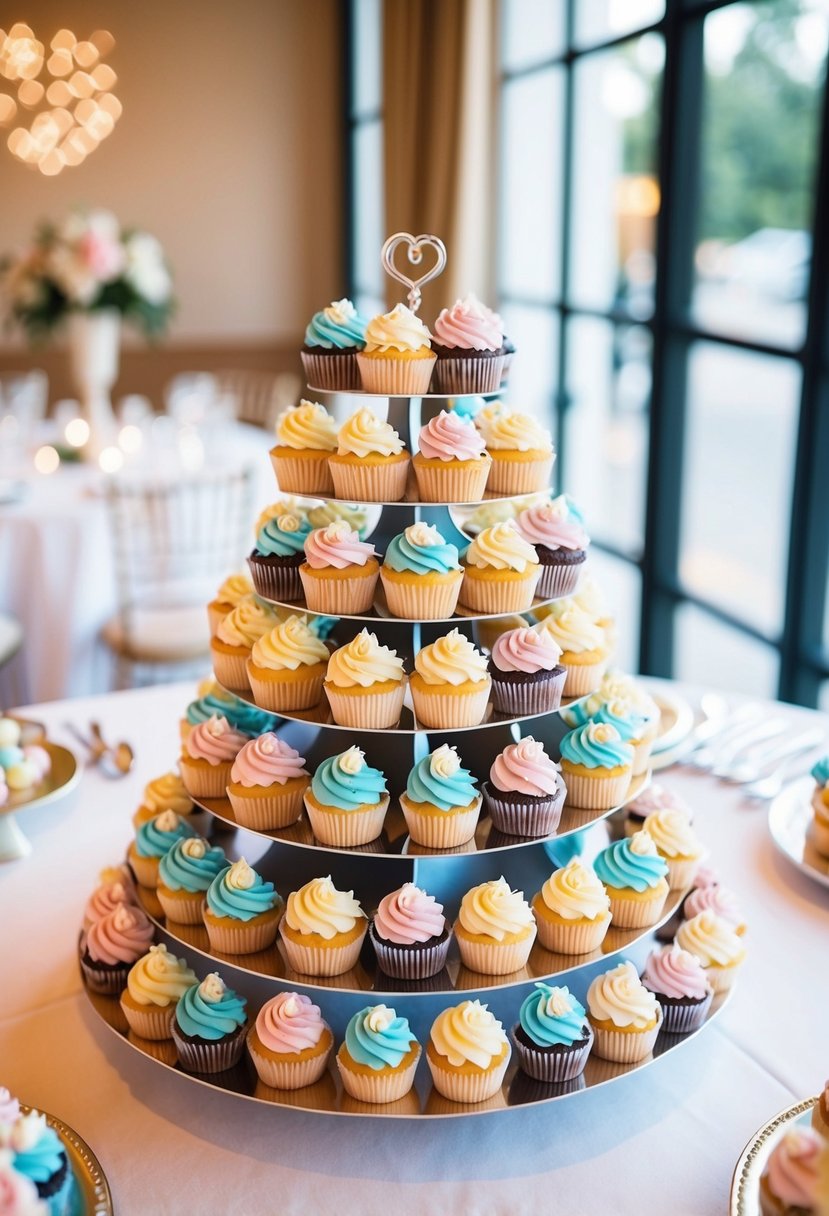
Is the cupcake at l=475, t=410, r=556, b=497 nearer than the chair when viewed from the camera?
Yes

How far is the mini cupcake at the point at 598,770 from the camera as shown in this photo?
1.23 metres

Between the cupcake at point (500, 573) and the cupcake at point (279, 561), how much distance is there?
18 centimetres

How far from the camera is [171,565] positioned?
12.1 feet

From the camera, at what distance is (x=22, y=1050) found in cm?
121

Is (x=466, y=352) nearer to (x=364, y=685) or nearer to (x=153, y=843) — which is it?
(x=364, y=685)

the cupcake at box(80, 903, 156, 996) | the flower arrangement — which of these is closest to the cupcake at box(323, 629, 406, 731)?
the cupcake at box(80, 903, 156, 996)

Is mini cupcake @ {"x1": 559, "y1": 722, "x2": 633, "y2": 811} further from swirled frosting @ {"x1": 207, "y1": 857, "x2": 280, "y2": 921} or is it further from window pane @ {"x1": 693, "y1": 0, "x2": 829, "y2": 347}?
window pane @ {"x1": 693, "y1": 0, "x2": 829, "y2": 347}

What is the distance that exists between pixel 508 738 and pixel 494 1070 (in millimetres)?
342

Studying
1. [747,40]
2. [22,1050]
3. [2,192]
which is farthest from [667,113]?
[747,40]

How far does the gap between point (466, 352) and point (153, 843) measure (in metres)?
0.61

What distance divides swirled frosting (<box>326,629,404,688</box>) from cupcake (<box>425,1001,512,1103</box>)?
0.31 m

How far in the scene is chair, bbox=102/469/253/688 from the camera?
11.5 ft

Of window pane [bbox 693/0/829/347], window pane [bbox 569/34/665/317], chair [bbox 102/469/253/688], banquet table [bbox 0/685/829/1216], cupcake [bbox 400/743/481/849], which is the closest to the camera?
banquet table [bbox 0/685/829/1216]

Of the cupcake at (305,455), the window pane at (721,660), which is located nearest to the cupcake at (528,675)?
the cupcake at (305,455)
